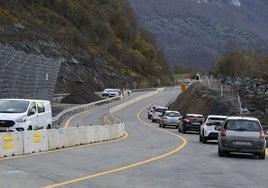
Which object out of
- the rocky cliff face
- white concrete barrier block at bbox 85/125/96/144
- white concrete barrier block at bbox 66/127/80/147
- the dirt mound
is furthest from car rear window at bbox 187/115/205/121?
white concrete barrier block at bbox 66/127/80/147

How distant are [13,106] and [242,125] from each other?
10247 millimetres

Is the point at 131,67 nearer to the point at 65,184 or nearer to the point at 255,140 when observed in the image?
the point at 255,140

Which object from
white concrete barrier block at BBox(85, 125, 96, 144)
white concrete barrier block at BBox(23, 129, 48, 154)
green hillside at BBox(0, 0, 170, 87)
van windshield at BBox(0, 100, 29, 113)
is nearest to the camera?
white concrete barrier block at BBox(23, 129, 48, 154)

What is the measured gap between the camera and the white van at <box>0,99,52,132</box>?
1051 inches

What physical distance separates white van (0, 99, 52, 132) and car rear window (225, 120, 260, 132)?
28.9 feet

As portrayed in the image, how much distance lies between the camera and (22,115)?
1067 inches

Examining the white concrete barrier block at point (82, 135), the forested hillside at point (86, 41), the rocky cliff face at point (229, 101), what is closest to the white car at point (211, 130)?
the white concrete barrier block at point (82, 135)

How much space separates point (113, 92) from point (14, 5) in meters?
25.0

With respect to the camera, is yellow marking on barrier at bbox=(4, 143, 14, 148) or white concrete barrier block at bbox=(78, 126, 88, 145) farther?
white concrete barrier block at bbox=(78, 126, 88, 145)

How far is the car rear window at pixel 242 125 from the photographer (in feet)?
77.7

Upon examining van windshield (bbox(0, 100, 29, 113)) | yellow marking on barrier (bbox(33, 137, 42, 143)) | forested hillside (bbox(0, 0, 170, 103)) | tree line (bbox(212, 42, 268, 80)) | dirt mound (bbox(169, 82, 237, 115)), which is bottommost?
yellow marking on barrier (bbox(33, 137, 42, 143))

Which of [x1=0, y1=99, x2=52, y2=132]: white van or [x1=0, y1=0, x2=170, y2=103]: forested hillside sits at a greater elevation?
[x1=0, y1=0, x2=170, y2=103]: forested hillside

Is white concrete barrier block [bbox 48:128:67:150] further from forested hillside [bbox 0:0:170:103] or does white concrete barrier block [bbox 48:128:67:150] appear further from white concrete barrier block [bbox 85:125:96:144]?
forested hillside [bbox 0:0:170:103]

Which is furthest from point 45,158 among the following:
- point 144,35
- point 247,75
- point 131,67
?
point 144,35
